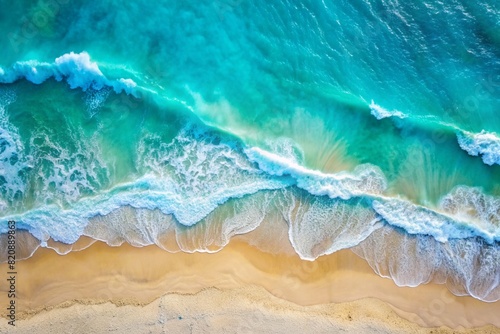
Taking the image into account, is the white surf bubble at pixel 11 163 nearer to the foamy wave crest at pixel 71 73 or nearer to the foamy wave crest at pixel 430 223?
the foamy wave crest at pixel 71 73

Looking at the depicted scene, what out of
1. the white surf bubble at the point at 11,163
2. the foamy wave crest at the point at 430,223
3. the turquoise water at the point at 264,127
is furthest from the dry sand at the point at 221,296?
the white surf bubble at the point at 11,163

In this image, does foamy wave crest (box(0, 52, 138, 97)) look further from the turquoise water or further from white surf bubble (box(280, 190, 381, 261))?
white surf bubble (box(280, 190, 381, 261))

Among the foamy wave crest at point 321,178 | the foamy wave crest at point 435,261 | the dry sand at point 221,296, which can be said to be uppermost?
the foamy wave crest at point 321,178

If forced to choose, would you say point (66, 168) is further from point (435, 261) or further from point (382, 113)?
point (435, 261)

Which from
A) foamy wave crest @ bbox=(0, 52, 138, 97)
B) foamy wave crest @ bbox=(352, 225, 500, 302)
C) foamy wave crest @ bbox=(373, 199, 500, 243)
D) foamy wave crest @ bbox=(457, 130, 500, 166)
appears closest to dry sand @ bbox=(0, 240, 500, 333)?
foamy wave crest @ bbox=(352, 225, 500, 302)

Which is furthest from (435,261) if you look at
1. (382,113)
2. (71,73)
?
(71,73)
